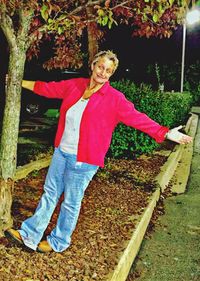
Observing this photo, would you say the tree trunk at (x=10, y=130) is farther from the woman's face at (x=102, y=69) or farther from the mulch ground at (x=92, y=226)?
the woman's face at (x=102, y=69)

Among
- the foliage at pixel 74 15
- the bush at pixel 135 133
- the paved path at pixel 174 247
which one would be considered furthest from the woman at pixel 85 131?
the bush at pixel 135 133

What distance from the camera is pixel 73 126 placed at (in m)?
3.59

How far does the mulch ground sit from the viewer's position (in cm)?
360

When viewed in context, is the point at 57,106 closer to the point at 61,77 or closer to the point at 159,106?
the point at 61,77

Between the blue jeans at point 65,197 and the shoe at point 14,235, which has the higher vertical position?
the blue jeans at point 65,197

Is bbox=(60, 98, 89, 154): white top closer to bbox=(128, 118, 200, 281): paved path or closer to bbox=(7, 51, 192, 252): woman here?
bbox=(7, 51, 192, 252): woman

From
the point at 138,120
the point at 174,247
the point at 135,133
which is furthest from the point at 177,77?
the point at 138,120

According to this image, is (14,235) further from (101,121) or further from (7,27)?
(7,27)

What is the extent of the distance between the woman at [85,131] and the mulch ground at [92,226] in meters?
0.24

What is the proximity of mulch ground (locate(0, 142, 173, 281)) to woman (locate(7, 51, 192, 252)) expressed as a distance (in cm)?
24

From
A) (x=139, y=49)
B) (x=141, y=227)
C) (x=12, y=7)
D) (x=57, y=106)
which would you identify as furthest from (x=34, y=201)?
(x=139, y=49)

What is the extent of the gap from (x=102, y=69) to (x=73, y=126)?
0.52 metres

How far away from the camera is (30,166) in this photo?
7.27 metres

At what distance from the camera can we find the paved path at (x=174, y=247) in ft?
14.3
